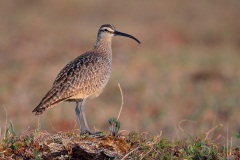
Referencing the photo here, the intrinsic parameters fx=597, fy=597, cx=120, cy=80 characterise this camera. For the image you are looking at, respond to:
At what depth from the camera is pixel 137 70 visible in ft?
52.0

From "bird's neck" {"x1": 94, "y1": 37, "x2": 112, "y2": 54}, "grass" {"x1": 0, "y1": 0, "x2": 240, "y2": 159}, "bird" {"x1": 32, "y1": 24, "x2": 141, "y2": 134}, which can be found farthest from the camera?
"bird's neck" {"x1": 94, "y1": 37, "x2": 112, "y2": 54}

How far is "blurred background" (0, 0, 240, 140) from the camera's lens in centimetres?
1206

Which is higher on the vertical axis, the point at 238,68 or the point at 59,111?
the point at 238,68

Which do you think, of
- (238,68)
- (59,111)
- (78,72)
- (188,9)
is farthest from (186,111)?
(188,9)

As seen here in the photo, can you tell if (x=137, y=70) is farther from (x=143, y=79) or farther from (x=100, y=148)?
(x=100, y=148)

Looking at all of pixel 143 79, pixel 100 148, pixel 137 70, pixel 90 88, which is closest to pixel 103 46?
pixel 90 88

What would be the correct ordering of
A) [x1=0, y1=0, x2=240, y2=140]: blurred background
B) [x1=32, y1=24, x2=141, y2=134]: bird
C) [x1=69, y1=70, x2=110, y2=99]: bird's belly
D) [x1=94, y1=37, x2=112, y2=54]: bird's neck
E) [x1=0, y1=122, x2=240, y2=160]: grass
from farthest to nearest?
[x1=0, y1=0, x2=240, y2=140]: blurred background < [x1=94, y1=37, x2=112, y2=54]: bird's neck < [x1=69, y1=70, x2=110, y2=99]: bird's belly < [x1=32, y1=24, x2=141, y2=134]: bird < [x1=0, y1=122, x2=240, y2=160]: grass

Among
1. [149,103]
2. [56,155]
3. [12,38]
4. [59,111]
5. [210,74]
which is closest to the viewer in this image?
[56,155]

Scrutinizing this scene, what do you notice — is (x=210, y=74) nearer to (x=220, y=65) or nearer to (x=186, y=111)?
(x=220, y=65)

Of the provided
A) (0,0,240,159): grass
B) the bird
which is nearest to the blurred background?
(0,0,240,159): grass

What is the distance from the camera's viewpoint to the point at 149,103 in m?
13.3

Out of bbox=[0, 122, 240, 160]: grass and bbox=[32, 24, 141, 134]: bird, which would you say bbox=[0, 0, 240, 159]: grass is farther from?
bbox=[32, 24, 141, 134]: bird

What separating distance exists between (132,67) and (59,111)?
4287mm

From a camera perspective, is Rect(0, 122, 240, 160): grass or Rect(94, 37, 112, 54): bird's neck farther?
Rect(94, 37, 112, 54): bird's neck
